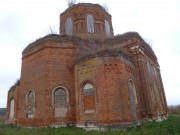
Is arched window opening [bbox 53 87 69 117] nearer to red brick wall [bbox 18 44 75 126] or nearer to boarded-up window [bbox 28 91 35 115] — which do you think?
red brick wall [bbox 18 44 75 126]

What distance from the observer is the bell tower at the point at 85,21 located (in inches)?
854

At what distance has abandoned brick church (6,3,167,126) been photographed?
13.4 meters

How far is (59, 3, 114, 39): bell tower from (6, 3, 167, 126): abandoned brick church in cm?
315

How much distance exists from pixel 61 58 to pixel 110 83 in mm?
4897

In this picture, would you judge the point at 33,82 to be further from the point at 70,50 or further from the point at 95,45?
the point at 95,45

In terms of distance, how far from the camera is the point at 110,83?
13453mm

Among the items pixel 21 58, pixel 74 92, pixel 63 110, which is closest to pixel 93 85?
pixel 74 92

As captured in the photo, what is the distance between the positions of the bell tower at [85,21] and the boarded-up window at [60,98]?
818 cm

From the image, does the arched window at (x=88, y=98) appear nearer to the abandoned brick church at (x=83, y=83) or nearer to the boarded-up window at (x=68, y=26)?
the abandoned brick church at (x=83, y=83)

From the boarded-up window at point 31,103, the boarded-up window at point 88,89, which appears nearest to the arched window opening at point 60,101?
Result: the boarded-up window at point 88,89

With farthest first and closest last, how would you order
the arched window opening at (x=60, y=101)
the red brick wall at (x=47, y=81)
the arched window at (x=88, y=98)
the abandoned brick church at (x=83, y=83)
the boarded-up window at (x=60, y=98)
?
1. the boarded-up window at (x=60, y=98)
2. the arched window opening at (x=60, y=101)
3. the red brick wall at (x=47, y=81)
4. the arched window at (x=88, y=98)
5. the abandoned brick church at (x=83, y=83)

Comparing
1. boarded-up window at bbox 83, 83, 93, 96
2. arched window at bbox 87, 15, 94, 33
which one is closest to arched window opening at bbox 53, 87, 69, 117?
boarded-up window at bbox 83, 83, 93, 96

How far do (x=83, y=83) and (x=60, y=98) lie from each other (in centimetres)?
225

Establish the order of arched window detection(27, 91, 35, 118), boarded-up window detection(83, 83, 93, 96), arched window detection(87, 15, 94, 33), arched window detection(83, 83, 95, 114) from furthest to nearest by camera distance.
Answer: arched window detection(87, 15, 94, 33) < arched window detection(27, 91, 35, 118) < boarded-up window detection(83, 83, 93, 96) < arched window detection(83, 83, 95, 114)
